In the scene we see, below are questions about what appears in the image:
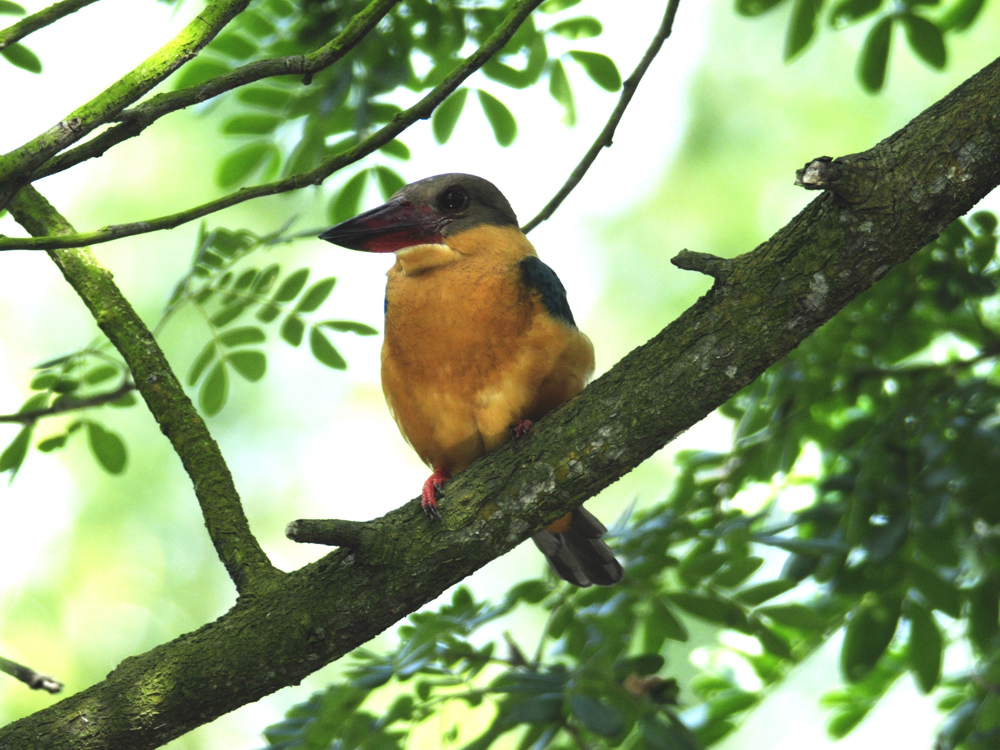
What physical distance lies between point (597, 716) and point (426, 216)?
6.25 feet

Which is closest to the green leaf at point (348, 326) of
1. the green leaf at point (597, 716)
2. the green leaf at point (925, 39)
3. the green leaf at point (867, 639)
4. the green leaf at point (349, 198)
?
the green leaf at point (349, 198)

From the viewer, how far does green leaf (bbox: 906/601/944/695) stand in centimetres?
340

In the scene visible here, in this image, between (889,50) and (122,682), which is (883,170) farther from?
(122,682)

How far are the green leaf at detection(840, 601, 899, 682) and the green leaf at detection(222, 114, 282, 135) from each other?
309cm

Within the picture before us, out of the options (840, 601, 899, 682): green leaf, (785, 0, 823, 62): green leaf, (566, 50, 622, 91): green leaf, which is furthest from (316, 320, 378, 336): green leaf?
(840, 601, 899, 682): green leaf

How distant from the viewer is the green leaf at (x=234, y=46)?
13.4 feet

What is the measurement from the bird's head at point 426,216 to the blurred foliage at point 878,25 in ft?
4.48

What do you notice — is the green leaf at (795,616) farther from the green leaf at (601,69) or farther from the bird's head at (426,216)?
the green leaf at (601,69)

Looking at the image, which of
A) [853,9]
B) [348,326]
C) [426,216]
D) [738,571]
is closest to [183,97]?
[426,216]

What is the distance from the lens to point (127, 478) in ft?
35.4

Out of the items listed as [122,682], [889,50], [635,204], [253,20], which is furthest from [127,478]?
[889,50]

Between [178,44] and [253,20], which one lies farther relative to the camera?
[253,20]

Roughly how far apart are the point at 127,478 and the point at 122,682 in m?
8.48

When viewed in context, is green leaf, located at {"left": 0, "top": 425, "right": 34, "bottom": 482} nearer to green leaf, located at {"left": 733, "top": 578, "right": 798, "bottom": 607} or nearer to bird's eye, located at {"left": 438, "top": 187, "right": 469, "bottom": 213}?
bird's eye, located at {"left": 438, "top": 187, "right": 469, "bottom": 213}
